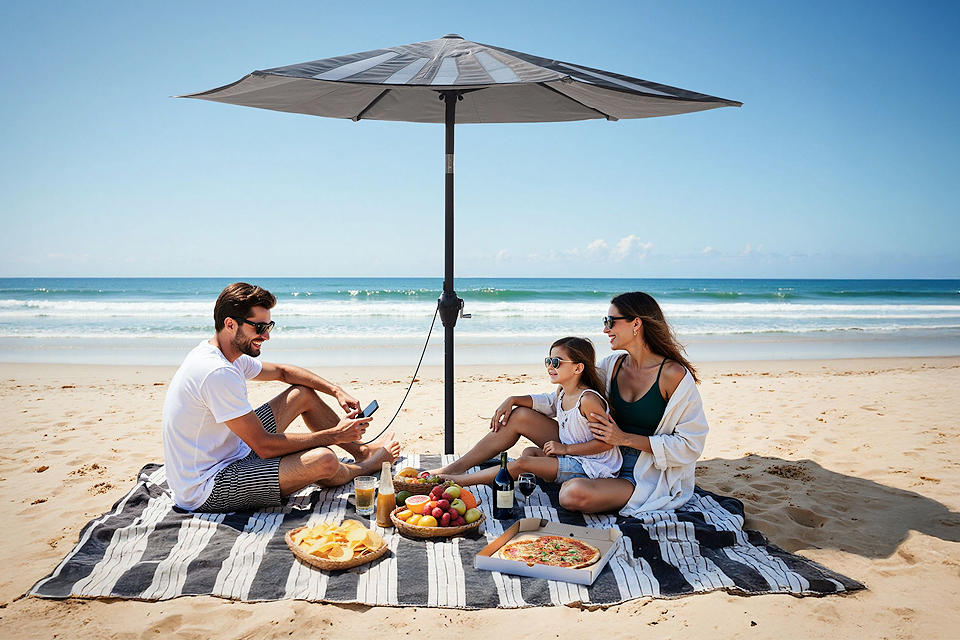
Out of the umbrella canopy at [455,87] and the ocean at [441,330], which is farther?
the ocean at [441,330]

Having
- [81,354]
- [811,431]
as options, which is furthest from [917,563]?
[81,354]

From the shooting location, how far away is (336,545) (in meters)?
2.87

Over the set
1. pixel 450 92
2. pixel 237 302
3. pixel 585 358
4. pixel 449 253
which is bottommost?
pixel 585 358

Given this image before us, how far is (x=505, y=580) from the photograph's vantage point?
2.76 metres

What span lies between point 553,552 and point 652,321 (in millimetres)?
1411

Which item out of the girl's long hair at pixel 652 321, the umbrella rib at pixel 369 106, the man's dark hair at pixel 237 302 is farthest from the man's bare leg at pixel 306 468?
the umbrella rib at pixel 369 106

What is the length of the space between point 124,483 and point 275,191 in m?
40.7

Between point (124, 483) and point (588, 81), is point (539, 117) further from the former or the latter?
point (124, 483)

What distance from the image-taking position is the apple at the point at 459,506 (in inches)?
128

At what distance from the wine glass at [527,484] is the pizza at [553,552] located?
60 centimetres

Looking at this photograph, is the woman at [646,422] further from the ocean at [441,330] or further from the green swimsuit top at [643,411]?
the ocean at [441,330]

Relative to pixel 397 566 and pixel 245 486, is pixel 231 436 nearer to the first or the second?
pixel 245 486

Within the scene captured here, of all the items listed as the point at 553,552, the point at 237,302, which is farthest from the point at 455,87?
the point at 553,552

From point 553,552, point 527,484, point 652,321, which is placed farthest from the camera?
point 527,484
